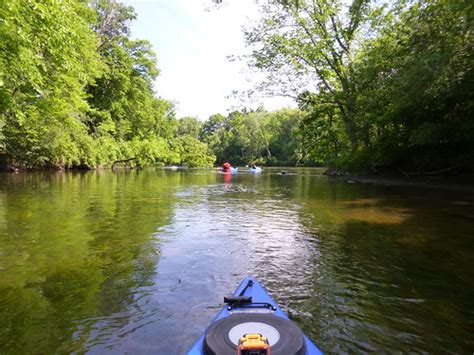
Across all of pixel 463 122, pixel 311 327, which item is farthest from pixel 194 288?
pixel 463 122

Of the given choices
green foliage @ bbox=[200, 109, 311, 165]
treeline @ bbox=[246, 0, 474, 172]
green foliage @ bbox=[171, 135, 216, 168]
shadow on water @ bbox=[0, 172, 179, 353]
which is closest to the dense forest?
treeline @ bbox=[246, 0, 474, 172]

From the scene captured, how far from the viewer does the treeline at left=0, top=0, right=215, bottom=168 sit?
33.4 ft

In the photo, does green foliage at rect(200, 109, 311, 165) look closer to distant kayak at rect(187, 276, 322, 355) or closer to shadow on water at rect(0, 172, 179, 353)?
shadow on water at rect(0, 172, 179, 353)

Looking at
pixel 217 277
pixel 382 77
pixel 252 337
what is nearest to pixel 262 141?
pixel 382 77

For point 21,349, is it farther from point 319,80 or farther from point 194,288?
point 319,80

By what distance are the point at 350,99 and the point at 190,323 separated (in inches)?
941

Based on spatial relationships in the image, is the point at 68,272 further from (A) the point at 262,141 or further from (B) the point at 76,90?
(A) the point at 262,141

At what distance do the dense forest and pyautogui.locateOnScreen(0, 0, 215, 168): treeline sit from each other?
95 millimetres

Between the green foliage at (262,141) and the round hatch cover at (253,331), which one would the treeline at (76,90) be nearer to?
the round hatch cover at (253,331)

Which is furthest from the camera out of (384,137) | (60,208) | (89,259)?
(384,137)

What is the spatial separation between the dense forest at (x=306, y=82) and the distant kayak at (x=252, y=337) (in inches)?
375

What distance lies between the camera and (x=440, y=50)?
1379 cm

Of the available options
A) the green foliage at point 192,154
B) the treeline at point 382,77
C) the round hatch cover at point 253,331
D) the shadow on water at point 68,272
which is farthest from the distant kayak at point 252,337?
the green foliage at point 192,154

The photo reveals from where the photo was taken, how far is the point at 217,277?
16.3 ft
